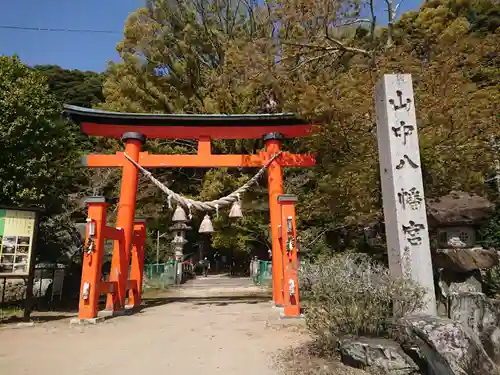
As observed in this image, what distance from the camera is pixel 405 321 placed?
12.3 ft

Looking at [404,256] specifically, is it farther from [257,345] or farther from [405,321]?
[257,345]

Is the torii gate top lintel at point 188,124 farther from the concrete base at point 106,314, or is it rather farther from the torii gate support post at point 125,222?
the concrete base at point 106,314

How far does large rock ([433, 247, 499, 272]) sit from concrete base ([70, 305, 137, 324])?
690cm

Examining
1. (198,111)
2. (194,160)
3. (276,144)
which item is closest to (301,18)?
(276,144)

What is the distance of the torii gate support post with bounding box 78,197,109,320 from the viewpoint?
24.8 ft

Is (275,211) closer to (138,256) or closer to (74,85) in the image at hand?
(138,256)

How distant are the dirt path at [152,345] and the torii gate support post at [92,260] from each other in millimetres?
434

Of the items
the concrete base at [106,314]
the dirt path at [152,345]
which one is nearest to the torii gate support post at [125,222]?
the concrete base at [106,314]

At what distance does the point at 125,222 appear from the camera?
9.01 meters

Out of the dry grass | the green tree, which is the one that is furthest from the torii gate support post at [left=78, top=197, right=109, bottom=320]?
the dry grass

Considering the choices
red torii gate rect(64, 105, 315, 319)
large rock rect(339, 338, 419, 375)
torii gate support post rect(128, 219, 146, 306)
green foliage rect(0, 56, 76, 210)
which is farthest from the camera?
torii gate support post rect(128, 219, 146, 306)

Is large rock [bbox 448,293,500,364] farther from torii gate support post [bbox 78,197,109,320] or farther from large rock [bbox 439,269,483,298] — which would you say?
torii gate support post [bbox 78,197,109,320]

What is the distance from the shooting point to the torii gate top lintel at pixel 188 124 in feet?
30.5

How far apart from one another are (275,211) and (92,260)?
14.3 feet
